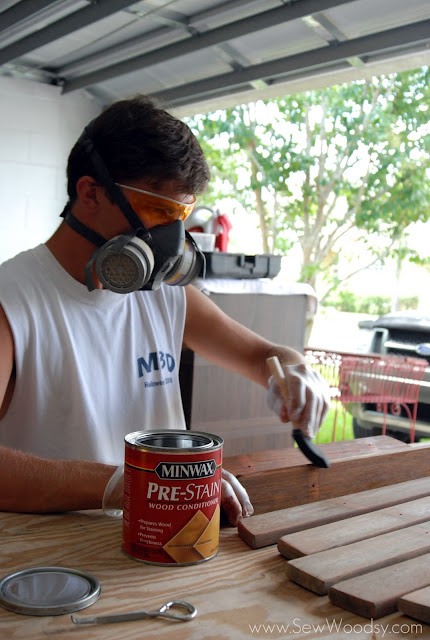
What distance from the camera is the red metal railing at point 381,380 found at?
454 centimetres

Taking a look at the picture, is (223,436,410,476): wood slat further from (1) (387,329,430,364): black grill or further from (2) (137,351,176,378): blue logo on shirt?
(1) (387,329,430,364): black grill

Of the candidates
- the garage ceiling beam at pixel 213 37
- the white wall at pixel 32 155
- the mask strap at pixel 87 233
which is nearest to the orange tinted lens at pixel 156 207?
the mask strap at pixel 87 233

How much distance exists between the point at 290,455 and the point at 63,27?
279 centimetres

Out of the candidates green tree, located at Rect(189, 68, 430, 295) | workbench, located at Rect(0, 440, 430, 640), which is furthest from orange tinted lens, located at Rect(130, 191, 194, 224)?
green tree, located at Rect(189, 68, 430, 295)

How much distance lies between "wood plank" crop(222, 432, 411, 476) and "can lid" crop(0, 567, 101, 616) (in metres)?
0.45

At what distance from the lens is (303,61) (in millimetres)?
3369

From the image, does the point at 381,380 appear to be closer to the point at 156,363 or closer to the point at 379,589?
the point at 156,363

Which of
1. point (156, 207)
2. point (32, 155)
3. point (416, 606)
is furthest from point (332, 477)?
point (32, 155)

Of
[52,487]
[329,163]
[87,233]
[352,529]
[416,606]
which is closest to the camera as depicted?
[416,606]

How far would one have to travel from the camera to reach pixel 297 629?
81 cm

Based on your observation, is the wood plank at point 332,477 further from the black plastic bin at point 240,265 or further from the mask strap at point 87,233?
the black plastic bin at point 240,265

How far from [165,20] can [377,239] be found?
486cm

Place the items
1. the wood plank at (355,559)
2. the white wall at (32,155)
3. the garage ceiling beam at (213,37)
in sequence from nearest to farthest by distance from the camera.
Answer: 1. the wood plank at (355,559)
2. the garage ceiling beam at (213,37)
3. the white wall at (32,155)

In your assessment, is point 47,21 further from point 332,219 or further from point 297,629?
point 332,219
